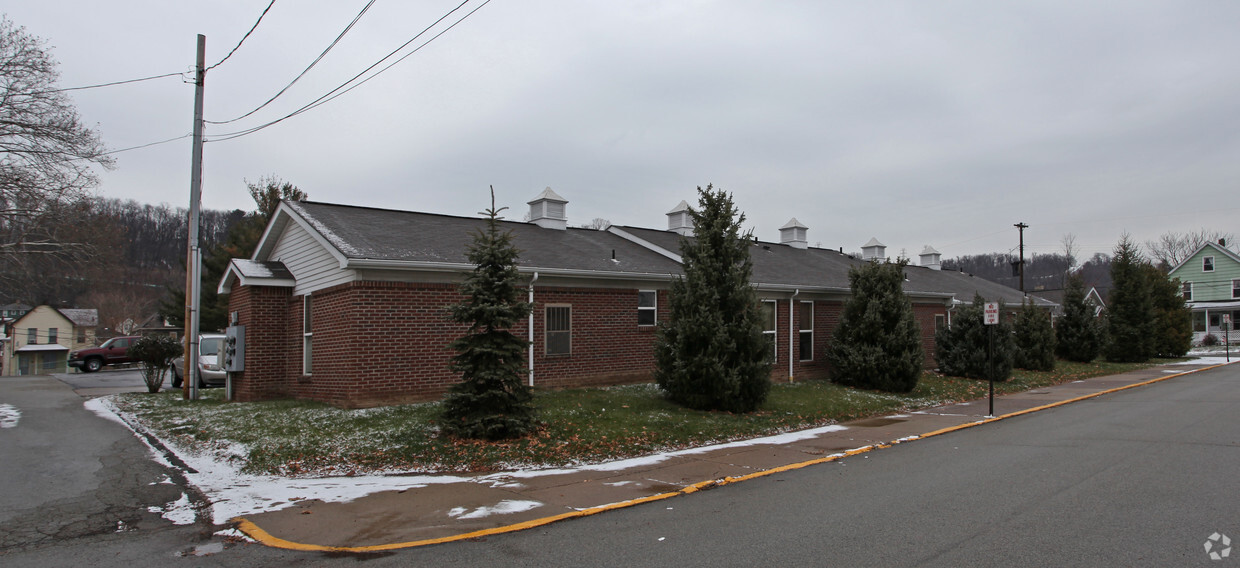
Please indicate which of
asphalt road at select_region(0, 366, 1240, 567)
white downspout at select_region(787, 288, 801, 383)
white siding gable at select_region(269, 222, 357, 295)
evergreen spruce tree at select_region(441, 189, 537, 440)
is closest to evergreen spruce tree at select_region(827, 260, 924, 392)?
white downspout at select_region(787, 288, 801, 383)

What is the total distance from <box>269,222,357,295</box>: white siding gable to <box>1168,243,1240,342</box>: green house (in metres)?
57.3

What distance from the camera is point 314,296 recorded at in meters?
15.2

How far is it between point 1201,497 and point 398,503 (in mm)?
7834

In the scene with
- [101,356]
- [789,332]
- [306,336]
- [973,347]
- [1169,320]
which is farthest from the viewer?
[101,356]

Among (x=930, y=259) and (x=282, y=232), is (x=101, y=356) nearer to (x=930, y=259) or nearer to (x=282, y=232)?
(x=282, y=232)

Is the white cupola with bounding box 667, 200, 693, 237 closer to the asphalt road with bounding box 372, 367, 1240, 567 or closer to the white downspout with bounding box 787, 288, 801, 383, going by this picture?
the white downspout with bounding box 787, 288, 801, 383

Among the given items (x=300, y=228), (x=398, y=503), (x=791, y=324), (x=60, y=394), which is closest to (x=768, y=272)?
A: (x=791, y=324)

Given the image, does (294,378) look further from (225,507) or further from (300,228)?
(225,507)

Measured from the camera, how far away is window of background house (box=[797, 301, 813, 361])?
20.5m

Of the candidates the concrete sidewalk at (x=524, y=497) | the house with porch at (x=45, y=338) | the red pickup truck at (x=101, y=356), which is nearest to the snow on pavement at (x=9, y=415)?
the concrete sidewalk at (x=524, y=497)

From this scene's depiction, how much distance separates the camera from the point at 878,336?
1777cm

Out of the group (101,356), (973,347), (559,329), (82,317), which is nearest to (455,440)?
(559,329)

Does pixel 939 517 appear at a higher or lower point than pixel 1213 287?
lower

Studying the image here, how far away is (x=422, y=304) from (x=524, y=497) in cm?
717
